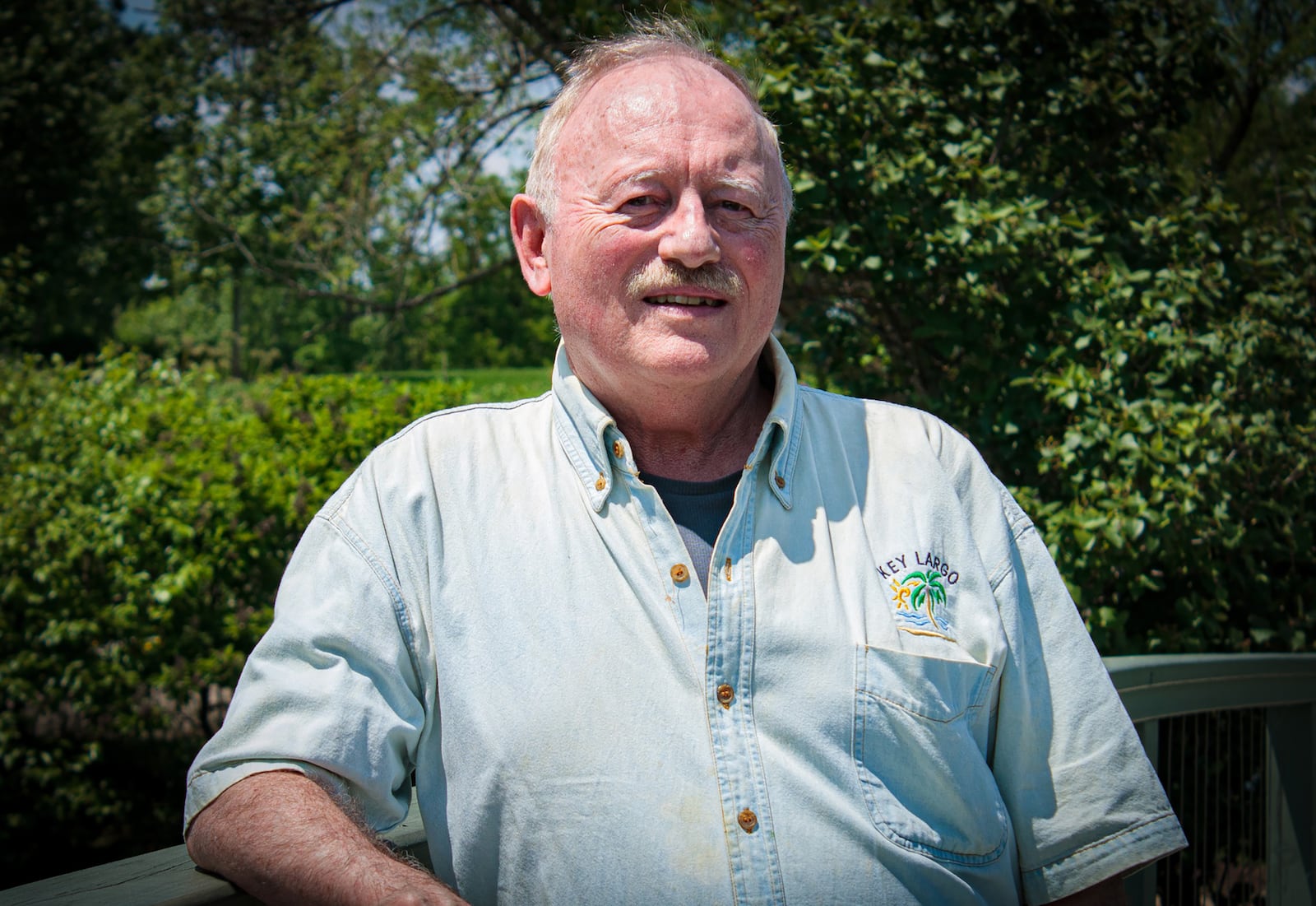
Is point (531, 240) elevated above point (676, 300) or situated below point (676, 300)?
above

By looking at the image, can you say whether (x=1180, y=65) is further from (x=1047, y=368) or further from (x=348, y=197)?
(x=348, y=197)

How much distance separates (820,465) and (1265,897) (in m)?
1.72

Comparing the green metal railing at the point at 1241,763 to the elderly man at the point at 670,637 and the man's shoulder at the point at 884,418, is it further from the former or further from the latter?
the man's shoulder at the point at 884,418

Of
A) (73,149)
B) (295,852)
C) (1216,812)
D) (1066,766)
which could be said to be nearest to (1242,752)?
(1216,812)

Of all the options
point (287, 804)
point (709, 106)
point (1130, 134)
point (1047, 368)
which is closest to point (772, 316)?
point (709, 106)

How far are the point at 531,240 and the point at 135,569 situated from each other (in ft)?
10.2

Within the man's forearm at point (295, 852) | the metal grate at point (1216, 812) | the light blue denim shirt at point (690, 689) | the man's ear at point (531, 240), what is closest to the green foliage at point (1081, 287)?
the metal grate at point (1216, 812)

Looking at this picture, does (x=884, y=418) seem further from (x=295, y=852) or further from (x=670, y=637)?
(x=295, y=852)

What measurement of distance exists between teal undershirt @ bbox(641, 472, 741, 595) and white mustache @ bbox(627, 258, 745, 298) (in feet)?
1.11

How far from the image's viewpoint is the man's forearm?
128 cm

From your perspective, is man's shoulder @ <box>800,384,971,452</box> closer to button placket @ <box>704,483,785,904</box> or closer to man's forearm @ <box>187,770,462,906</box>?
button placket @ <box>704,483,785,904</box>

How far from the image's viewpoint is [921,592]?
1666 millimetres

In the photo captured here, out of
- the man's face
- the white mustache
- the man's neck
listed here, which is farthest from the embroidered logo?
the white mustache

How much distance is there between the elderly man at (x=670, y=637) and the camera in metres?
1.46
